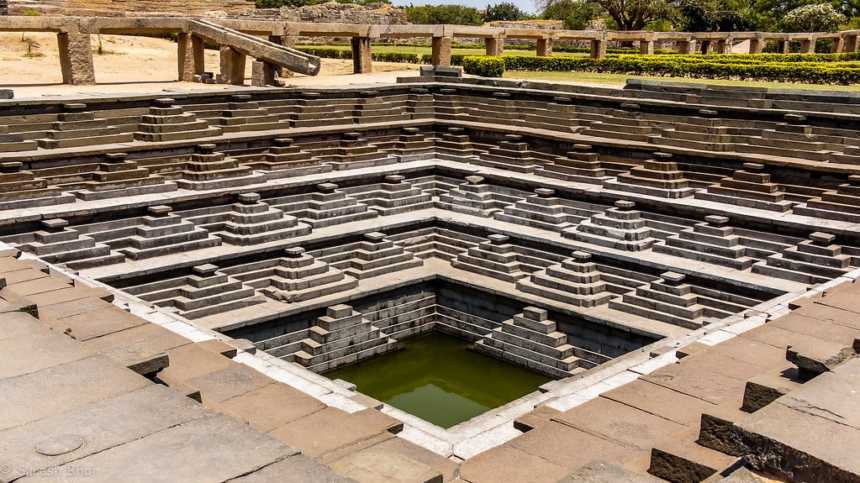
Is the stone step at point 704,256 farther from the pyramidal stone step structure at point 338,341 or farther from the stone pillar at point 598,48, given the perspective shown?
the stone pillar at point 598,48

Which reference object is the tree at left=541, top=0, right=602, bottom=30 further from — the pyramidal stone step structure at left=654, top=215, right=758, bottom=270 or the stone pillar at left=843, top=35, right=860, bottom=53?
the pyramidal stone step structure at left=654, top=215, right=758, bottom=270

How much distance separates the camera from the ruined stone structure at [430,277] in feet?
15.1

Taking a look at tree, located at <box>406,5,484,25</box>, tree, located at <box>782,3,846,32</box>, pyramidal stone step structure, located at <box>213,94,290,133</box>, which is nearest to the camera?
pyramidal stone step structure, located at <box>213,94,290,133</box>

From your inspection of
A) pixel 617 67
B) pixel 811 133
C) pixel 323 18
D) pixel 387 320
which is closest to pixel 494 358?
pixel 387 320

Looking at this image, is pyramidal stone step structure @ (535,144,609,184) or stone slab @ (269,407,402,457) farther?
pyramidal stone step structure @ (535,144,609,184)

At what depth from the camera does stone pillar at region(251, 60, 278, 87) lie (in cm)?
1900

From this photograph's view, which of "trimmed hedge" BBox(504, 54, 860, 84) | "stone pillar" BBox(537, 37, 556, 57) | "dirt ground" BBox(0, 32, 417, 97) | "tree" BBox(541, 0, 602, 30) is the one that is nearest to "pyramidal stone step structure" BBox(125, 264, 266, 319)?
"dirt ground" BBox(0, 32, 417, 97)

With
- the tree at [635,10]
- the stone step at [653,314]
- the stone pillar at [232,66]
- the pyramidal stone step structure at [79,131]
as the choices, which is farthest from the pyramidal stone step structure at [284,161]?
the tree at [635,10]

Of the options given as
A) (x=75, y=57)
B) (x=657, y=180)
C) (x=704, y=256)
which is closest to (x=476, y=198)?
(x=657, y=180)

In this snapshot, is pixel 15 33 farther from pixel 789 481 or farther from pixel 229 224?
pixel 789 481

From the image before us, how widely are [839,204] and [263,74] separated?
41.7ft

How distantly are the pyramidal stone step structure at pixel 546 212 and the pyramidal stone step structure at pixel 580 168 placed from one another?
2.90 ft

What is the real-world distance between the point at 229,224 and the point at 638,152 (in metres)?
8.26

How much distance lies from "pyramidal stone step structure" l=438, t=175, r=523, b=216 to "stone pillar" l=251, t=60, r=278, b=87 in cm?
531
